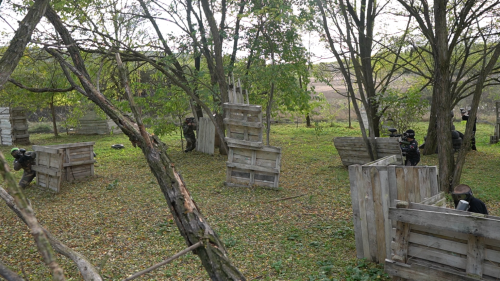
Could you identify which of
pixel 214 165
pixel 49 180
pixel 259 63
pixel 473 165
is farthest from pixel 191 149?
pixel 473 165

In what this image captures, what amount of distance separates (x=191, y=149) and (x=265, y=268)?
12.0 m

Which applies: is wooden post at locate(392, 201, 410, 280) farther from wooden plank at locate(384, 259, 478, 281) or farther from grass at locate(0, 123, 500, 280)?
grass at locate(0, 123, 500, 280)

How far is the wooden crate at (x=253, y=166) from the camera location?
37.9 feet

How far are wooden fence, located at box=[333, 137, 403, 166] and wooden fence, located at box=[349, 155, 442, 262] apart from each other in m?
6.29

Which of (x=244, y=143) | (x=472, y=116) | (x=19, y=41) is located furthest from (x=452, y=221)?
(x=244, y=143)

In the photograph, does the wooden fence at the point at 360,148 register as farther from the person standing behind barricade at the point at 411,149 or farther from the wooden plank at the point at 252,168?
the wooden plank at the point at 252,168

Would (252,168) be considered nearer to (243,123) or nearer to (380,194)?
(243,123)

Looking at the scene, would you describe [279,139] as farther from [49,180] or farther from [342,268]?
[342,268]

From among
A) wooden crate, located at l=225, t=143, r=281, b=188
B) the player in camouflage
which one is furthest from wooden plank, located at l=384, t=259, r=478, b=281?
the player in camouflage

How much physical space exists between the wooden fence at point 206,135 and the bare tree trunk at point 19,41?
38.6 feet

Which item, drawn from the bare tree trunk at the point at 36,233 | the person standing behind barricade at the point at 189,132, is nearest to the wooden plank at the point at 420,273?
the bare tree trunk at the point at 36,233

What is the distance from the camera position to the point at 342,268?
6273mm

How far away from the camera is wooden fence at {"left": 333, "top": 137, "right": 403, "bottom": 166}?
40.6ft

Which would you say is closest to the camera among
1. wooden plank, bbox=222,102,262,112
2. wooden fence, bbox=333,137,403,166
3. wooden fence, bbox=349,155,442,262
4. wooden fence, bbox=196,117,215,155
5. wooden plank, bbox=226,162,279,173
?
wooden fence, bbox=349,155,442,262
